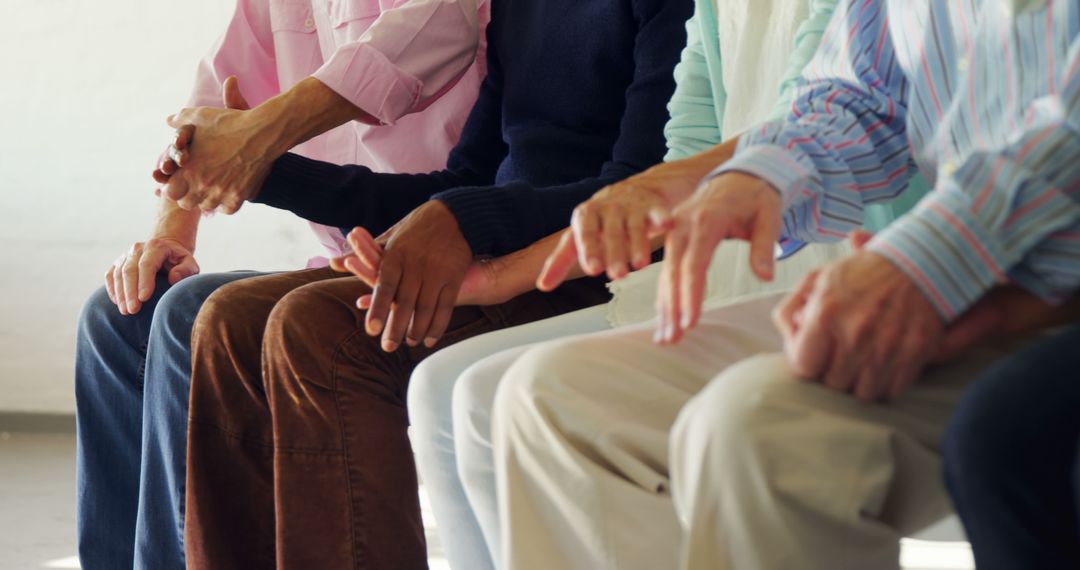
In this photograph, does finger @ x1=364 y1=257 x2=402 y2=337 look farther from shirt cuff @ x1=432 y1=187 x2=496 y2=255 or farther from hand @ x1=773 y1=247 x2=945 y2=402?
hand @ x1=773 y1=247 x2=945 y2=402

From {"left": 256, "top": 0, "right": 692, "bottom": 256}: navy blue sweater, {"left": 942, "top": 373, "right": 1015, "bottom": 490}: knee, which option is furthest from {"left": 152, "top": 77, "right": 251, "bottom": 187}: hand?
{"left": 942, "top": 373, "right": 1015, "bottom": 490}: knee

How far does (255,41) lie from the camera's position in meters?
1.82

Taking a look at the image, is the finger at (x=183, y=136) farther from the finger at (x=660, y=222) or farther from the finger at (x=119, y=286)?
the finger at (x=660, y=222)

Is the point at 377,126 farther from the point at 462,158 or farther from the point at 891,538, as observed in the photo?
the point at 891,538

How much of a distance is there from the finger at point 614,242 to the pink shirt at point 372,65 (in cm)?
76

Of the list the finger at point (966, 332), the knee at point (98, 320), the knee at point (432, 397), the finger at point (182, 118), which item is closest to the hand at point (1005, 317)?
the finger at point (966, 332)

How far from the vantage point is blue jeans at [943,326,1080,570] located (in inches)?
22.6

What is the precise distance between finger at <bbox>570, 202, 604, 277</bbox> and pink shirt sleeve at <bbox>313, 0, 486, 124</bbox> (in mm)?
747

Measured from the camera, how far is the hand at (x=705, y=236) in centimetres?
74

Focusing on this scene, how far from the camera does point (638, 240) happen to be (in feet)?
2.72

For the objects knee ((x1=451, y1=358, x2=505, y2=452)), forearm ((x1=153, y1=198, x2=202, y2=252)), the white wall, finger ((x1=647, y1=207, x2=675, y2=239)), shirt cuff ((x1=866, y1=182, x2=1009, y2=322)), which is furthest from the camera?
the white wall

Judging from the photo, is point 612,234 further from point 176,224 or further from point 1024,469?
point 176,224

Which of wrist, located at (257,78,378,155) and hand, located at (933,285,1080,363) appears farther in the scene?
wrist, located at (257,78,378,155)

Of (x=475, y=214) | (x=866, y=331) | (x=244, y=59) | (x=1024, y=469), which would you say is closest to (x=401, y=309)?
(x=475, y=214)
